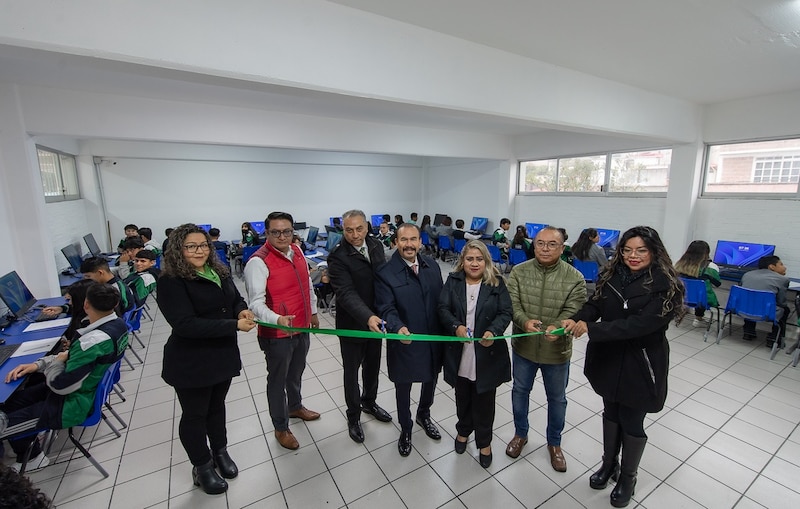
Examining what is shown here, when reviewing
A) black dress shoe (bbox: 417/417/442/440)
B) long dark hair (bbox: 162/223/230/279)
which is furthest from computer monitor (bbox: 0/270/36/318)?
black dress shoe (bbox: 417/417/442/440)

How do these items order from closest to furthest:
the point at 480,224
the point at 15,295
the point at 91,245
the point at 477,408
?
1. the point at 477,408
2. the point at 15,295
3. the point at 91,245
4. the point at 480,224

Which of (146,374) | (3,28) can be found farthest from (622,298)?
(146,374)

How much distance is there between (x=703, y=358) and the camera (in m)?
4.11

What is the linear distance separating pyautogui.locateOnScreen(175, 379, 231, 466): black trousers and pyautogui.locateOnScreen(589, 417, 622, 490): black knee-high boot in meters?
2.32

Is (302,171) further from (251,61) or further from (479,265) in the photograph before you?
(479,265)

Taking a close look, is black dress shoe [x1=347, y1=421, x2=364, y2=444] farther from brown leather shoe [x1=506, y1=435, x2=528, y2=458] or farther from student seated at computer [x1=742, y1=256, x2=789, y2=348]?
student seated at computer [x1=742, y1=256, x2=789, y2=348]

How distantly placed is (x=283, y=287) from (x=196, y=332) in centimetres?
66

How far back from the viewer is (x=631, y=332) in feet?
6.16

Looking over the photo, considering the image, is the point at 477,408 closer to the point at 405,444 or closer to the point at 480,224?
the point at 405,444

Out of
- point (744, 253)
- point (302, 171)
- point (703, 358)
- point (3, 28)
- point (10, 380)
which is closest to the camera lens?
point (3, 28)

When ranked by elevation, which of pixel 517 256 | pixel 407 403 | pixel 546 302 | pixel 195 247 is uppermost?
pixel 195 247

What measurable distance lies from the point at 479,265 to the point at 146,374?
12.5 feet

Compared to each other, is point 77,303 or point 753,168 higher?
point 753,168

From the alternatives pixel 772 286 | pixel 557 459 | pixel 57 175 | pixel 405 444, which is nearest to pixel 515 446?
pixel 557 459
